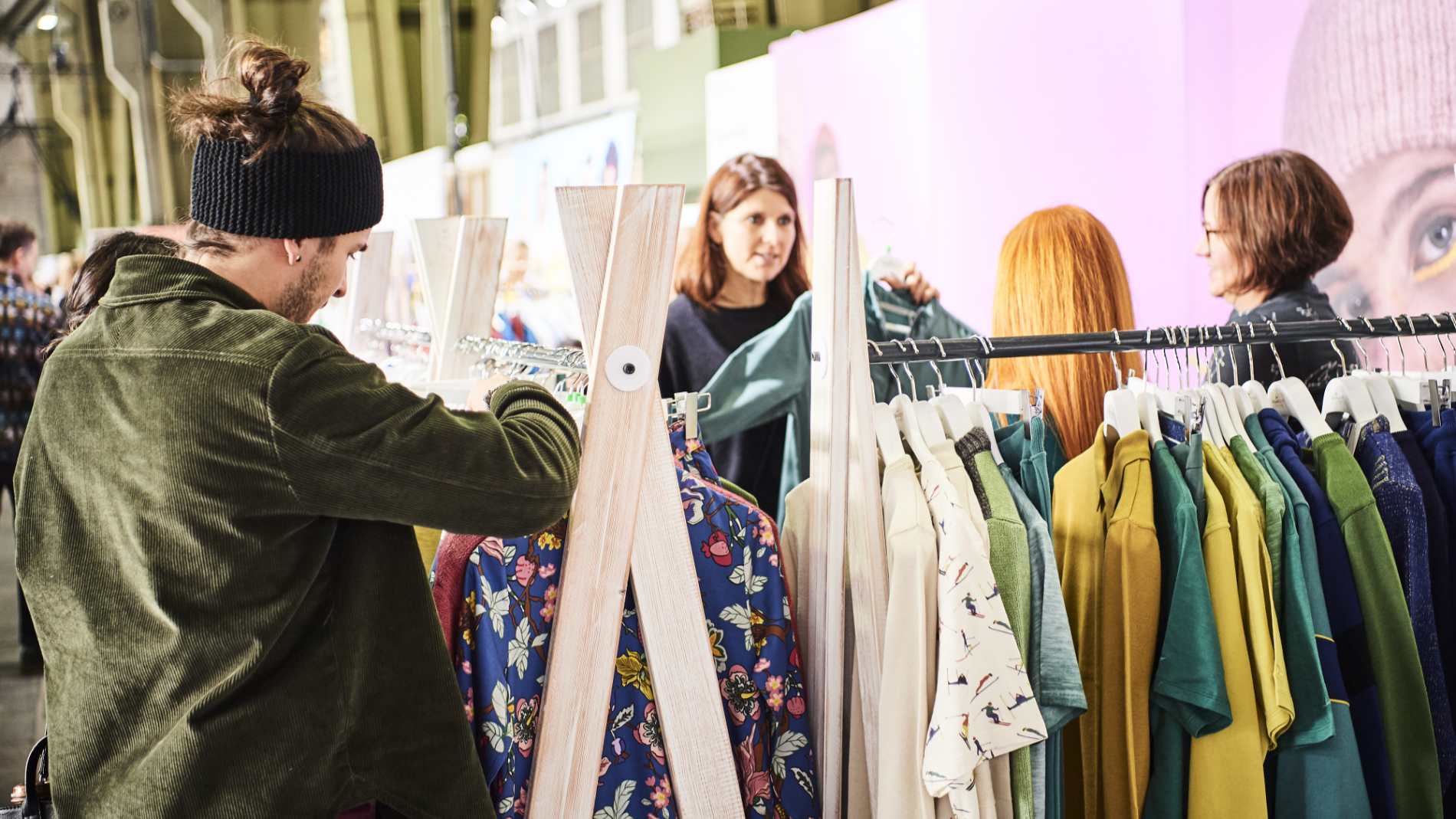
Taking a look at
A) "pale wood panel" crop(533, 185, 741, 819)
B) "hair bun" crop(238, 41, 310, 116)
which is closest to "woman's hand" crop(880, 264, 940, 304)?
"pale wood panel" crop(533, 185, 741, 819)

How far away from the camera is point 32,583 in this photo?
1187 millimetres

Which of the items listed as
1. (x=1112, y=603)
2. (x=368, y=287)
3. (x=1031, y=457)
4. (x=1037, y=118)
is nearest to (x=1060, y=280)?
(x=1037, y=118)

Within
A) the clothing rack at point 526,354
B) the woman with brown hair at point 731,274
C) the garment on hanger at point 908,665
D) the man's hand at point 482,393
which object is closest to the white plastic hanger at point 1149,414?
the garment on hanger at point 908,665

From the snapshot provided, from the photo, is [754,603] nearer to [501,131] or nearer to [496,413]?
[496,413]

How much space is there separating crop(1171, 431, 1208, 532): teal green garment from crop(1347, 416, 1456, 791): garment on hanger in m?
0.28

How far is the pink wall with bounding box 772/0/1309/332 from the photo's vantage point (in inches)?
107

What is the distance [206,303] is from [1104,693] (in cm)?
132

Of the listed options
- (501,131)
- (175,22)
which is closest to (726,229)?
(501,131)

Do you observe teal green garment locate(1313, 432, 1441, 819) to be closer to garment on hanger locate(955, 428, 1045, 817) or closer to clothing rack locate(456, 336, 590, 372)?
garment on hanger locate(955, 428, 1045, 817)

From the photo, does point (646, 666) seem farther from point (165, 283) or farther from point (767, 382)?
point (767, 382)

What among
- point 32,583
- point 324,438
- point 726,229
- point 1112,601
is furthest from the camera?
point 726,229

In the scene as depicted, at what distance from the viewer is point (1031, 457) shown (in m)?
1.60

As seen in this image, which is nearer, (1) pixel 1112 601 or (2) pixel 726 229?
(1) pixel 1112 601

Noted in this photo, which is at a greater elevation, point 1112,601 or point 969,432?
point 969,432
